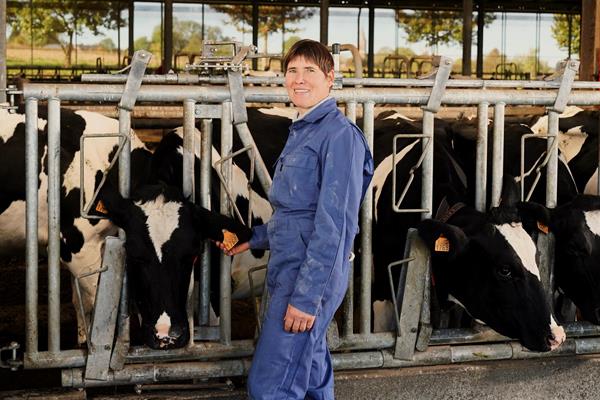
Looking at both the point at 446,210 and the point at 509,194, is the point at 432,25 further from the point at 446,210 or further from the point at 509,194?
the point at 509,194

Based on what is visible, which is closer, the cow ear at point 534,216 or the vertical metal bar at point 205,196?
the vertical metal bar at point 205,196

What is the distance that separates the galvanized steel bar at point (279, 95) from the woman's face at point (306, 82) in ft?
2.52

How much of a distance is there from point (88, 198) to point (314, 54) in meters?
2.29

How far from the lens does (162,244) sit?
404 centimetres

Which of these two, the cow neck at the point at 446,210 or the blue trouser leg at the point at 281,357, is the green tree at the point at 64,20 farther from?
the blue trouser leg at the point at 281,357

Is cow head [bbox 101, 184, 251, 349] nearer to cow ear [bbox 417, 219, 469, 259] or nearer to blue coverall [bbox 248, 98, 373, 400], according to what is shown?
blue coverall [bbox 248, 98, 373, 400]

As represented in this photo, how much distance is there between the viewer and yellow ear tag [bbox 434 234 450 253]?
14.0ft

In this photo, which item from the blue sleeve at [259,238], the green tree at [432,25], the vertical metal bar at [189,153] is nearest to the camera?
the blue sleeve at [259,238]

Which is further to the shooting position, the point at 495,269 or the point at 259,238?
the point at 495,269

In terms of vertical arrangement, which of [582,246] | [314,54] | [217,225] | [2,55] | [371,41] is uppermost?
[371,41]

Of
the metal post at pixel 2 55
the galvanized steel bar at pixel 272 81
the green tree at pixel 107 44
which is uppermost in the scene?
the green tree at pixel 107 44

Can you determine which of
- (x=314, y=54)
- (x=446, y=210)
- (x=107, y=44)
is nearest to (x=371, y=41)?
(x=107, y=44)

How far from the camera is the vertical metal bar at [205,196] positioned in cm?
423


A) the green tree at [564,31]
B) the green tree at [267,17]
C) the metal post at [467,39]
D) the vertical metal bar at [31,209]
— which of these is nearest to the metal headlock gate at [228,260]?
the vertical metal bar at [31,209]
